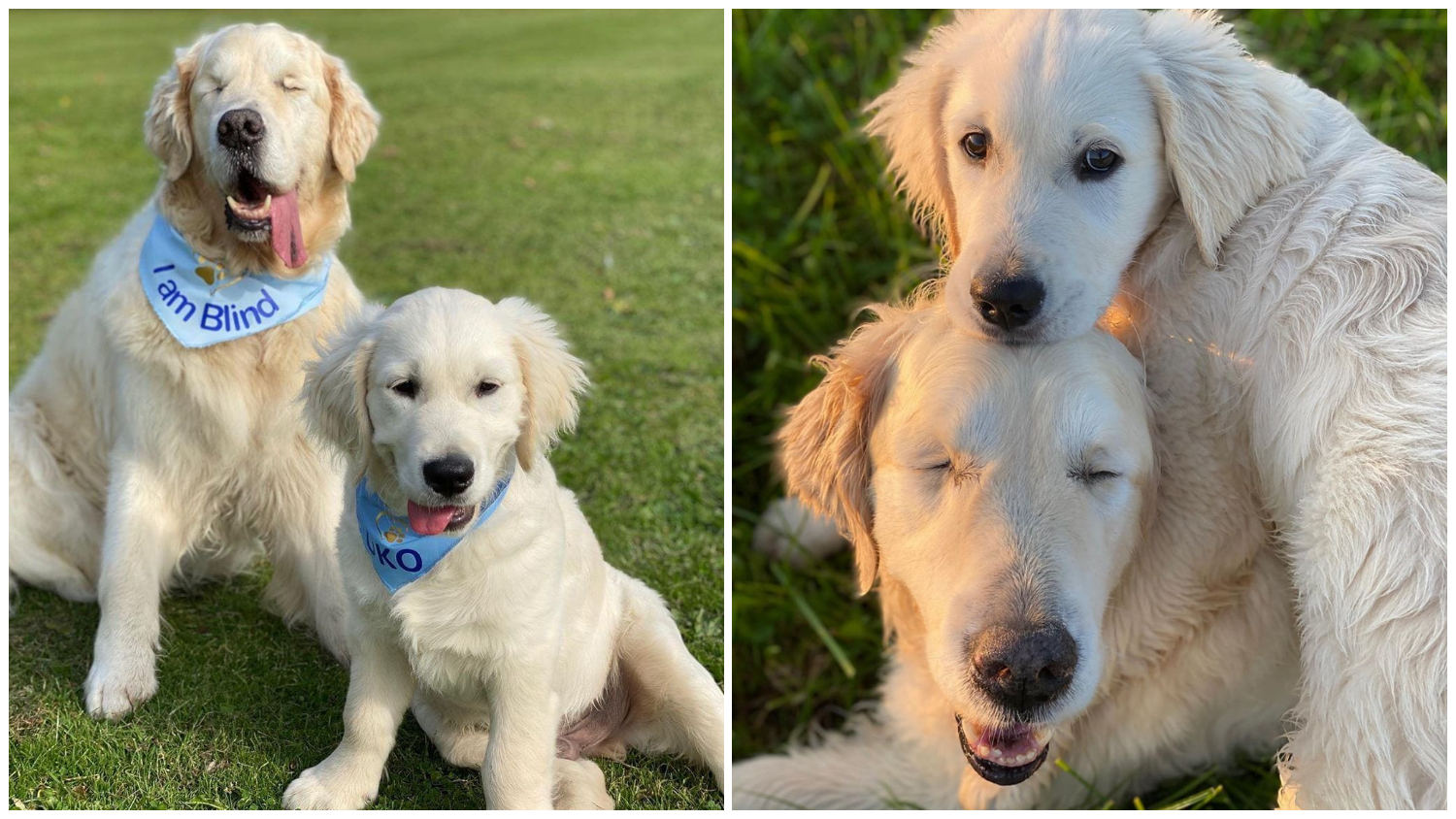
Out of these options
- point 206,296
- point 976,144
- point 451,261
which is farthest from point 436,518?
point 451,261

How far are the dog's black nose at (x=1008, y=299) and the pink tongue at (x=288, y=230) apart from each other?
76.7 inches

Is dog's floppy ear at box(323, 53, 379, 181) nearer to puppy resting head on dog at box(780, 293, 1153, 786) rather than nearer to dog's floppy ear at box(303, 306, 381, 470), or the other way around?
dog's floppy ear at box(303, 306, 381, 470)

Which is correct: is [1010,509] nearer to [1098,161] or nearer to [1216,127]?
[1098,161]

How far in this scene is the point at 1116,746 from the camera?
10.0 feet

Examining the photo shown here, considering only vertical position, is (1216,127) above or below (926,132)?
above

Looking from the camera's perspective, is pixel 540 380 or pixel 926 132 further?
pixel 926 132

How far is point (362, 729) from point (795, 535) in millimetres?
1875

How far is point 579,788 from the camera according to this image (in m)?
2.91

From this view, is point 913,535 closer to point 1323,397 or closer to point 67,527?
point 1323,397

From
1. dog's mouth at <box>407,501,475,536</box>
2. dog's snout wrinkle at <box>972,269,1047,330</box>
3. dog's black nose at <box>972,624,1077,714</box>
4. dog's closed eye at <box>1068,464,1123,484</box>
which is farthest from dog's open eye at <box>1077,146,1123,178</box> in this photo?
dog's mouth at <box>407,501,475,536</box>

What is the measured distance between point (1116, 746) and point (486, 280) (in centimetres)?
481

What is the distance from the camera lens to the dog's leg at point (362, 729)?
2768mm

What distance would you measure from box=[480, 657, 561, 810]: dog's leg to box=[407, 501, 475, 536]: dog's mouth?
1.15ft

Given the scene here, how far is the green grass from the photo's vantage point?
4.14 m
